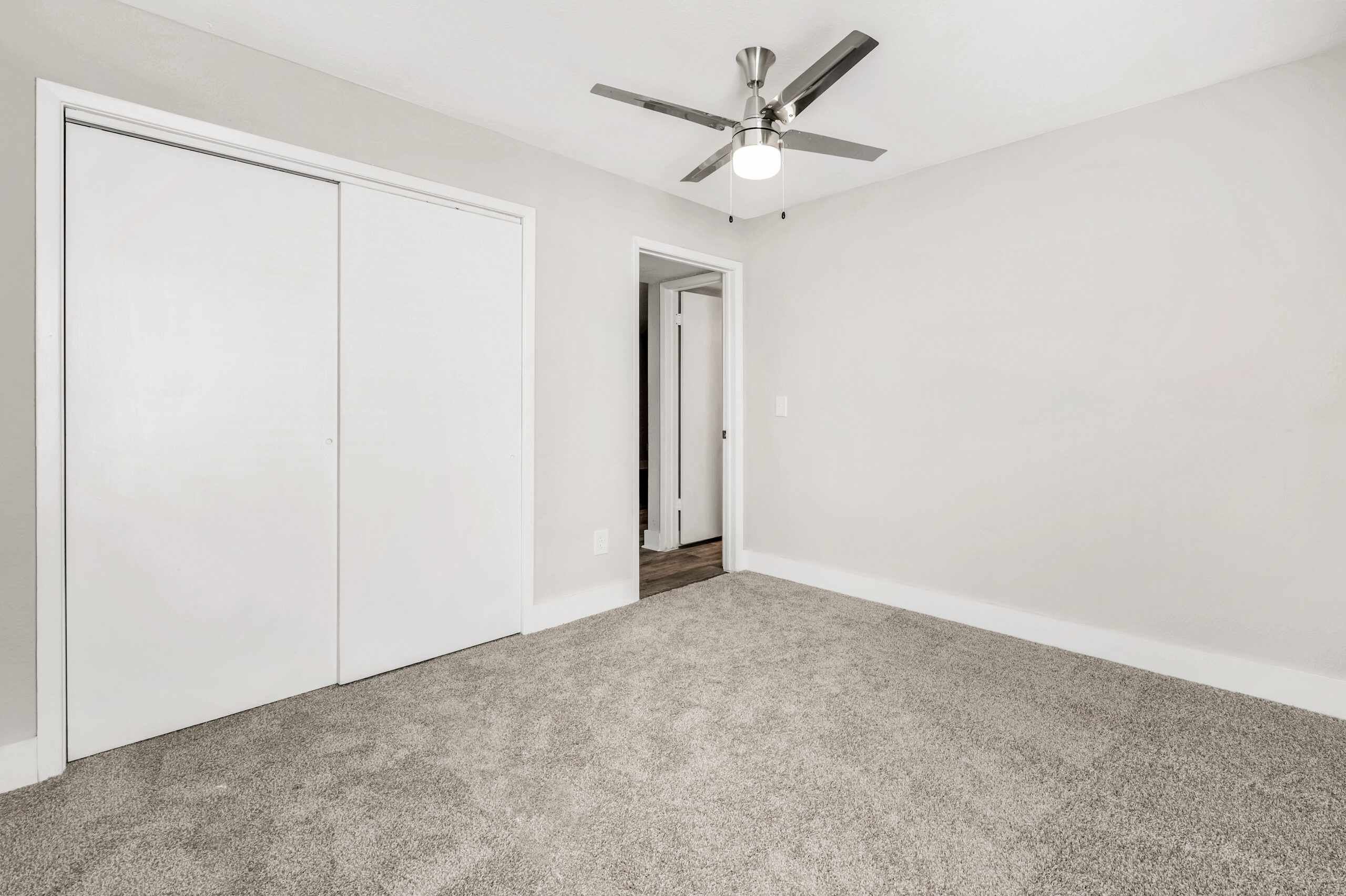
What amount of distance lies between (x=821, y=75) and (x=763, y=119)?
0.29 metres

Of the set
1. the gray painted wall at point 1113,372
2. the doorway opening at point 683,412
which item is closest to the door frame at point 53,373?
the doorway opening at point 683,412

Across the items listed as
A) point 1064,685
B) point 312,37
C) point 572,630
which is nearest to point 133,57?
point 312,37

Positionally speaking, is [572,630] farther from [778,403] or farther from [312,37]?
[312,37]

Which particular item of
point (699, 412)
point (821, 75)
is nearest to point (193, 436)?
point (821, 75)

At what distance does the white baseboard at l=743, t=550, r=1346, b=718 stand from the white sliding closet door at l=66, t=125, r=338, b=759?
8.94 feet

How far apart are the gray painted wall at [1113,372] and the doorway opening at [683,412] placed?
121 cm

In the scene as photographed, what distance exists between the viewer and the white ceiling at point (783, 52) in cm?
189

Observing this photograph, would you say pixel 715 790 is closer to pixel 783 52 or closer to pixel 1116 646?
pixel 1116 646

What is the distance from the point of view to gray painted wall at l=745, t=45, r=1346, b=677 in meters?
2.19

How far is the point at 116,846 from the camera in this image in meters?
1.46

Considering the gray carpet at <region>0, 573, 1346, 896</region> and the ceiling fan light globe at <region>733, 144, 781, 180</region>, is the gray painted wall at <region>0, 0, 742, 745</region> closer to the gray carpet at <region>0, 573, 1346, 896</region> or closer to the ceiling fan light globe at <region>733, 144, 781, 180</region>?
the gray carpet at <region>0, 573, 1346, 896</region>

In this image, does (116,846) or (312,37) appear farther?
(312,37)

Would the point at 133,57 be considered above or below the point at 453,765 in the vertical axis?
above

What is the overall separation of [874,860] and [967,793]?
1.43 ft
